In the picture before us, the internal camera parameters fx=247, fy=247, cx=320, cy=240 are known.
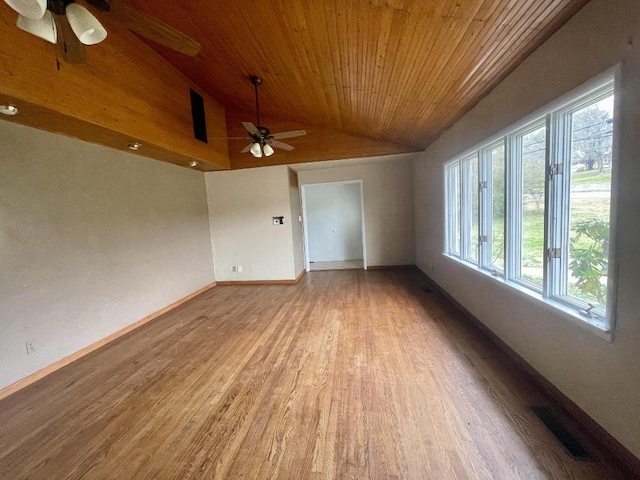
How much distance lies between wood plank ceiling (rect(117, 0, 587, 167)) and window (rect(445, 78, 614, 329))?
0.55 metres

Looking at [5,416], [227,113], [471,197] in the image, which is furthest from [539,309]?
[227,113]

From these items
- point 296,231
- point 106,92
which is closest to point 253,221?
point 296,231

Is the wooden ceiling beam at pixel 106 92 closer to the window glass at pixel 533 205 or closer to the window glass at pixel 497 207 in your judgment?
the window glass at pixel 533 205

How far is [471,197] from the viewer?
10.2 feet

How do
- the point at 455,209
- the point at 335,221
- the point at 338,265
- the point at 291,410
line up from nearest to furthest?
the point at 291,410 → the point at 455,209 → the point at 338,265 → the point at 335,221

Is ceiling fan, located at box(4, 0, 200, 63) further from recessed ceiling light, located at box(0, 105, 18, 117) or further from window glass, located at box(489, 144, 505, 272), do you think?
window glass, located at box(489, 144, 505, 272)

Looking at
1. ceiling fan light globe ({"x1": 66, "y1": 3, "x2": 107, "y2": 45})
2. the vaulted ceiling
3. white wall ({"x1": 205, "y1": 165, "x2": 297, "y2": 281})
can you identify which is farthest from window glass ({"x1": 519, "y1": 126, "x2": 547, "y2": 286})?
white wall ({"x1": 205, "y1": 165, "x2": 297, "y2": 281})

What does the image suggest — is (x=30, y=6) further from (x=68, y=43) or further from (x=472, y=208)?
(x=472, y=208)

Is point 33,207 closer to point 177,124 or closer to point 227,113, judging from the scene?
point 177,124

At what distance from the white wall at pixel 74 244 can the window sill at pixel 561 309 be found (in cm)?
418

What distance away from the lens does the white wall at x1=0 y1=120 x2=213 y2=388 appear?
2145mm

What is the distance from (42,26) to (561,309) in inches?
135

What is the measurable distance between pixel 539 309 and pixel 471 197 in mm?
1729

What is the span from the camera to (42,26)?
1.33 metres
